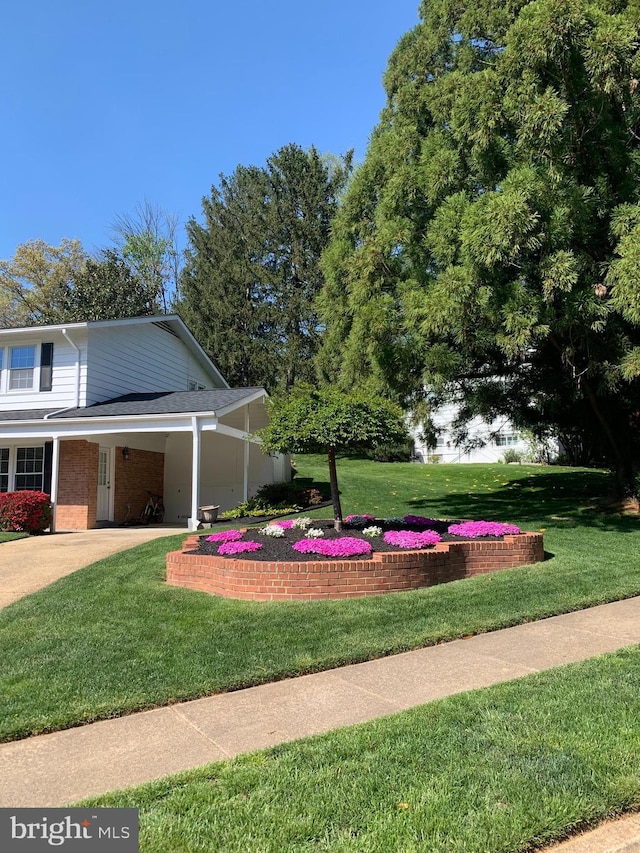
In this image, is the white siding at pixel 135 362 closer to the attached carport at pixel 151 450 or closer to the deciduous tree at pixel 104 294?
the attached carport at pixel 151 450

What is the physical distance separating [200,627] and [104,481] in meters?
11.7

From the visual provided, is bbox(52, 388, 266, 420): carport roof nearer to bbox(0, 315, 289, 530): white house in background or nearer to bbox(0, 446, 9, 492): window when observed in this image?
bbox(0, 315, 289, 530): white house in background

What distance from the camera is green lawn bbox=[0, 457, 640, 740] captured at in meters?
4.51

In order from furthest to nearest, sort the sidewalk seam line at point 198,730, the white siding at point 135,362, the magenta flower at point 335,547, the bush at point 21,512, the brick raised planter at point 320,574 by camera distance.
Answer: the white siding at point 135,362, the bush at point 21,512, the magenta flower at point 335,547, the brick raised planter at point 320,574, the sidewalk seam line at point 198,730

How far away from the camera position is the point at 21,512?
14.0m

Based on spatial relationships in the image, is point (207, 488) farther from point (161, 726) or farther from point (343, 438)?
point (161, 726)

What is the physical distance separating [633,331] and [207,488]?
12.5 meters

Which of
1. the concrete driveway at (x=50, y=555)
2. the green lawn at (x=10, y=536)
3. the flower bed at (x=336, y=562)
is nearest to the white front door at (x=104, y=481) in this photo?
the concrete driveway at (x=50, y=555)

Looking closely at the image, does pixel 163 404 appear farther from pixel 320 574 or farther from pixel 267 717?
pixel 267 717

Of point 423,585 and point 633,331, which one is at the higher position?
point 633,331

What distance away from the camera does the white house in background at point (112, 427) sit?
15031mm

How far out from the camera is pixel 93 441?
15.9 metres

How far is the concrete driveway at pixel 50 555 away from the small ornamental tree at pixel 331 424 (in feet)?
12.0

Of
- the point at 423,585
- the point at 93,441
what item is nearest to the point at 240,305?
the point at 93,441
